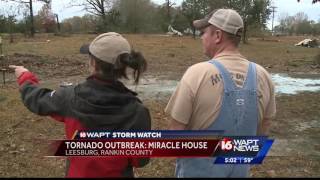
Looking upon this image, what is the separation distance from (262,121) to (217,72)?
0.57 meters

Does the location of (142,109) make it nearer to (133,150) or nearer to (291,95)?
(133,150)

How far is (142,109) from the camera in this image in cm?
304

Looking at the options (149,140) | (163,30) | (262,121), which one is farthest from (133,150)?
(163,30)

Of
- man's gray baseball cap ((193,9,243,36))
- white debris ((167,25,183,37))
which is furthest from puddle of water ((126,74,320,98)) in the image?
white debris ((167,25,183,37))

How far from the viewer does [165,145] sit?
3406mm

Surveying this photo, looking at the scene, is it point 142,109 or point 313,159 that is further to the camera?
point 313,159

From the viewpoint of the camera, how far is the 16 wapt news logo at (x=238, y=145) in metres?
3.20

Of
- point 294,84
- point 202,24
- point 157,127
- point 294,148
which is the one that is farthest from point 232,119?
point 294,84

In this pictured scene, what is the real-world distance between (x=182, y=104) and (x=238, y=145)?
1.56 feet

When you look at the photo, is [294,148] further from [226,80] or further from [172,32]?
[172,32]

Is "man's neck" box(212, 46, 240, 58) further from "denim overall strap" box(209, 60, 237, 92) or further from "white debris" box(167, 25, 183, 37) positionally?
"white debris" box(167, 25, 183, 37)

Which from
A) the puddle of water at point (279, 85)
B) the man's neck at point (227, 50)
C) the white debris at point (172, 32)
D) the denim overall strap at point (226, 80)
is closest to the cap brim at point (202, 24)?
the man's neck at point (227, 50)

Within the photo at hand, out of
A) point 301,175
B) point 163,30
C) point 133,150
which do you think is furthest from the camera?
point 163,30

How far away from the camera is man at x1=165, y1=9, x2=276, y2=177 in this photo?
3.08 meters
